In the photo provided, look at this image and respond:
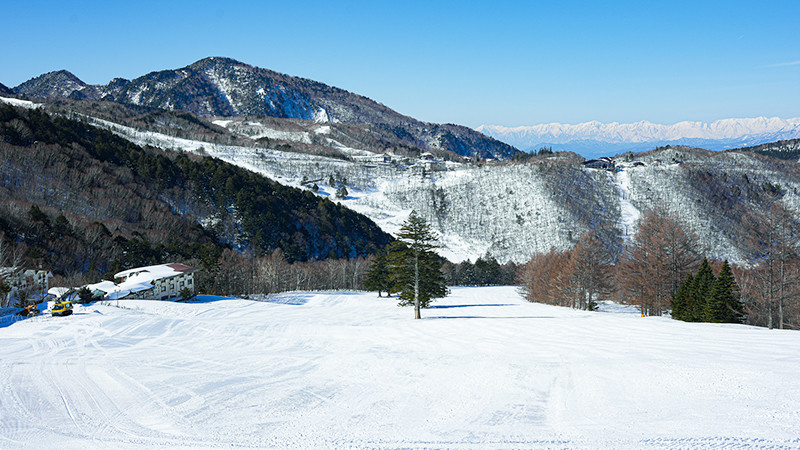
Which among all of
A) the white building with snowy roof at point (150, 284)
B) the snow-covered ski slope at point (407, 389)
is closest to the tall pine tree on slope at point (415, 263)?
the snow-covered ski slope at point (407, 389)

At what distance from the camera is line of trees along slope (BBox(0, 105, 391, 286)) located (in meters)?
65.2

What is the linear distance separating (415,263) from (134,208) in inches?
3459

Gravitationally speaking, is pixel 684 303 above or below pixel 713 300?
below

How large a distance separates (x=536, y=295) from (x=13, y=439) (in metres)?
59.6

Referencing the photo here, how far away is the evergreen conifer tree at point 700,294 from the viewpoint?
29.0 metres

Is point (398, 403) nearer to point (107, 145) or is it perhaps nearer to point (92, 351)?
point (92, 351)

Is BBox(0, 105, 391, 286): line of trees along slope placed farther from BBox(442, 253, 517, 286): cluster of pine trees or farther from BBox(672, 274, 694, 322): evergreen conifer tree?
BBox(672, 274, 694, 322): evergreen conifer tree

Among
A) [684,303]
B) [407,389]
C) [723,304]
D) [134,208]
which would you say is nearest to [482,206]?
[134,208]

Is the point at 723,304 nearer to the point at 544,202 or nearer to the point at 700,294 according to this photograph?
the point at 700,294

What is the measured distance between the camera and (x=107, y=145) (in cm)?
12256

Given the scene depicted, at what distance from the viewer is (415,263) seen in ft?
116

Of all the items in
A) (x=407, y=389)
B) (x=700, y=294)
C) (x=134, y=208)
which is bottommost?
(x=407, y=389)

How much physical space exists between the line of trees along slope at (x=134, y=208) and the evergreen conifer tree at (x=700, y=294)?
187 ft

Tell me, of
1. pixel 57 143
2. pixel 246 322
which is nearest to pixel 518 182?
pixel 57 143
